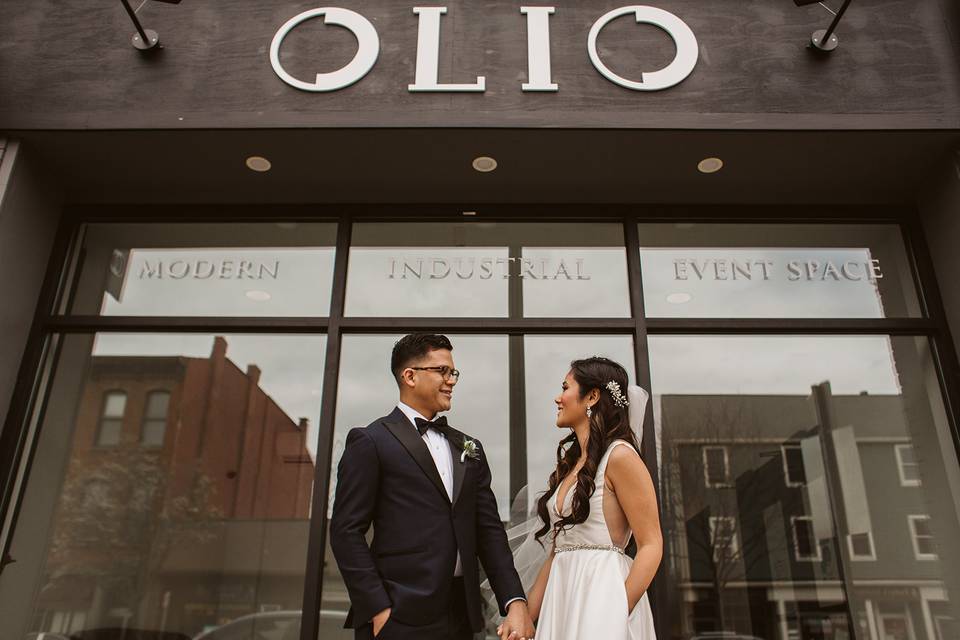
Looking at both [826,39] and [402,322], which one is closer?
[826,39]

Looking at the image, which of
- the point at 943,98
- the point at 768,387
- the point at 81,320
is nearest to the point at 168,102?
the point at 81,320

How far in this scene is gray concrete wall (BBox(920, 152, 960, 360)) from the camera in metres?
4.96

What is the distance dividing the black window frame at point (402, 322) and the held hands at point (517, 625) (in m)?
1.36

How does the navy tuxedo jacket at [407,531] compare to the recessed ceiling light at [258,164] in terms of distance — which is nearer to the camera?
the navy tuxedo jacket at [407,531]

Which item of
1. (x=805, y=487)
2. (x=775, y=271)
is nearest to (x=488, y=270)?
(x=775, y=271)

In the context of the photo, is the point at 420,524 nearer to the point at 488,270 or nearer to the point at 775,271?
the point at 488,270

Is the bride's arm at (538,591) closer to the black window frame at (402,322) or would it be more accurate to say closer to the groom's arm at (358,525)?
the groom's arm at (358,525)

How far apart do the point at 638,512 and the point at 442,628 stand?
3.40 feet

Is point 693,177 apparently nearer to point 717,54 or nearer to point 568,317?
point 717,54

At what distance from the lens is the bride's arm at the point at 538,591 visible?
365 centimetres

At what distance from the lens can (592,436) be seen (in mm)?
3697

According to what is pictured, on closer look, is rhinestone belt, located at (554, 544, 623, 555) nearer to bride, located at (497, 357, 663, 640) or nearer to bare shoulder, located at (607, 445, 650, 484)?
bride, located at (497, 357, 663, 640)

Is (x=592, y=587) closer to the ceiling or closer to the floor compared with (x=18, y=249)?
closer to the floor

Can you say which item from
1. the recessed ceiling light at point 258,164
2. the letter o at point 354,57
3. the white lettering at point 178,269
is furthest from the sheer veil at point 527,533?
the white lettering at point 178,269
